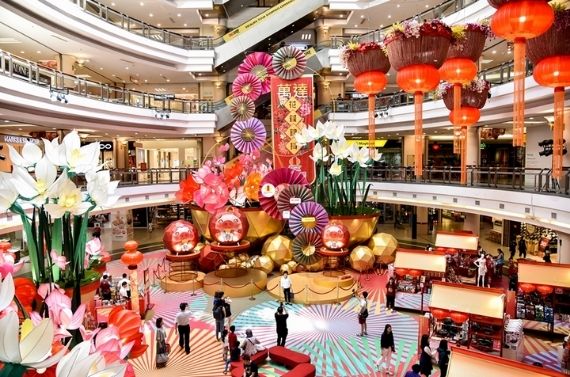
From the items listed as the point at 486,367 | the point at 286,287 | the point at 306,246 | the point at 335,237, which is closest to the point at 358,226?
the point at 335,237

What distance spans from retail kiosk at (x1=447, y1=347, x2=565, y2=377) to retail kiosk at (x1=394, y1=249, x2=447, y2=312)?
434 centimetres

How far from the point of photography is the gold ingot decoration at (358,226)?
11.9 m

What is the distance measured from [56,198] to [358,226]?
1071 cm

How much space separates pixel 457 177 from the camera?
1335 centimetres

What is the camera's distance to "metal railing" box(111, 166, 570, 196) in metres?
9.38

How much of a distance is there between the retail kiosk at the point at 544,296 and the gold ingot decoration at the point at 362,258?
3.82m

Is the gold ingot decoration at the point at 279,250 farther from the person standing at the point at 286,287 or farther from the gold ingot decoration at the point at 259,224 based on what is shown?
the person standing at the point at 286,287

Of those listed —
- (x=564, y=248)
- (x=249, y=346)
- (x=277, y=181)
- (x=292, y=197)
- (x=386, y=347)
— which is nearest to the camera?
(x=386, y=347)

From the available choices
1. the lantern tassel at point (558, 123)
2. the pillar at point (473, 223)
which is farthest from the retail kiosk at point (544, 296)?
the pillar at point (473, 223)

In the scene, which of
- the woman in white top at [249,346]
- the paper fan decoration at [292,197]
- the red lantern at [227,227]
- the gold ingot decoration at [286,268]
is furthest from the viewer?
the gold ingot decoration at [286,268]

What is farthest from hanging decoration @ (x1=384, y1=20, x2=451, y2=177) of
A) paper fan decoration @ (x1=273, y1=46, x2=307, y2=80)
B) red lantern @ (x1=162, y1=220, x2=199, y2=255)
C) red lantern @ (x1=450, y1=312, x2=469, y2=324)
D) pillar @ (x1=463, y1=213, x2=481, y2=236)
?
pillar @ (x1=463, y1=213, x2=481, y2=236)

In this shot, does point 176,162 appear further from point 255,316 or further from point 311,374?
point 311,374

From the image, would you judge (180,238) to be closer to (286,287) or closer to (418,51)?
(286,287)

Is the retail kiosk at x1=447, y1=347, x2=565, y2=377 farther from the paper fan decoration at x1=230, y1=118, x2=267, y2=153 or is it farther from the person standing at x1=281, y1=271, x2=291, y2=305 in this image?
the paper fan decoration at x1=230, y1=118, x2=267, y2=153
